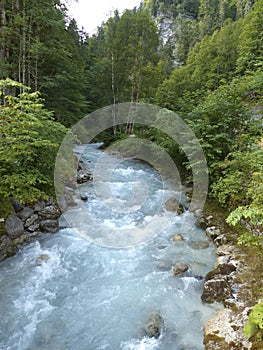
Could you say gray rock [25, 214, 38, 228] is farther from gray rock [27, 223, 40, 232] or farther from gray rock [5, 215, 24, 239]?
gray rock [5, 215, 24, 239]

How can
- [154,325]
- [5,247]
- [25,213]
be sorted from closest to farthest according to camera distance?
[154,325], [5,247], [25,213]

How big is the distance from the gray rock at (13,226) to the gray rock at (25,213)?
0.54 feet

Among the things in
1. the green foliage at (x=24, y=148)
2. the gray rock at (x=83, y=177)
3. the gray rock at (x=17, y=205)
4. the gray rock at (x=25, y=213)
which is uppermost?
the green foliage at (x=24, y=148)

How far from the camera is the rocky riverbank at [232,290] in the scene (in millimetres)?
3033

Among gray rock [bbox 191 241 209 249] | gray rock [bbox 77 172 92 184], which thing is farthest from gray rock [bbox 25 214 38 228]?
gray rock [bbox 191 241 209 249]

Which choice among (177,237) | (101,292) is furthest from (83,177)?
(101,292)

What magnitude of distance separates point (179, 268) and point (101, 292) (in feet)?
5.57

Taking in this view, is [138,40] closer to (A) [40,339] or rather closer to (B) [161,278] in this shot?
(B) [161,278]

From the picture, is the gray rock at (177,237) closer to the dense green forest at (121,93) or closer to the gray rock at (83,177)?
the dense green forest at (121,93)

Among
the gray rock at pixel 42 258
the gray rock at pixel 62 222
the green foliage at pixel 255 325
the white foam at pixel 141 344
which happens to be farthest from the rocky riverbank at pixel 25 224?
the green foliage at pixel 255 325

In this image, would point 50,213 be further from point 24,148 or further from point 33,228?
point 24,148

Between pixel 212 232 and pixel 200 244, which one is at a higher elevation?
pixel 212 232

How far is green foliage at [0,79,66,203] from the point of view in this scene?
4672 millimetres

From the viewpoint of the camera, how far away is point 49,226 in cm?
591
